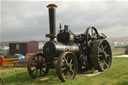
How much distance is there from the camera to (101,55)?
28.6 feet

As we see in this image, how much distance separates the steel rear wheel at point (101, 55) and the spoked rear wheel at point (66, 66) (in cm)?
134

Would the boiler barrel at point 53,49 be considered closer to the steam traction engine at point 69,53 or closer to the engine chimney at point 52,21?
the steam traction engine at point 69,53

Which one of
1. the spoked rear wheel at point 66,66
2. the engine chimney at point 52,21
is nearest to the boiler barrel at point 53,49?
the engine chimney at point 52,21

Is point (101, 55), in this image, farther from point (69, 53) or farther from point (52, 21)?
point (52, 21)

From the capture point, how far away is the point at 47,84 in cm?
623

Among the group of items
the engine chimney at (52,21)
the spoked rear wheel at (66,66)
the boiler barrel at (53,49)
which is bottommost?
the spoked rear wheel at (66,66)

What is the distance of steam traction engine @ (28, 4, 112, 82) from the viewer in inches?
270

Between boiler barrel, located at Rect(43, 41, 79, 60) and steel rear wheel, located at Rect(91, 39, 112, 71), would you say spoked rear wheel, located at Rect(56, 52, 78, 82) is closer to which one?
boiler barrel, located at Rect(43, 41, 79, 60)

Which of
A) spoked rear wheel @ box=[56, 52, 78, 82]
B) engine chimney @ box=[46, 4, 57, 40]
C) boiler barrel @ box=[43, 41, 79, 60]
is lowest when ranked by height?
spoked rear wheel @ box=[56, 52, 78, 82]

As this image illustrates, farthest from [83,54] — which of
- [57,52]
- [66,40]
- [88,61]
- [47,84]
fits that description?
[47,84]

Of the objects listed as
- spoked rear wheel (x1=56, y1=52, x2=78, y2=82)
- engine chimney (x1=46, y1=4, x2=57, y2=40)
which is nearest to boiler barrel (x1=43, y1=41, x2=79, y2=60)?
engine chimney (x1=46, y1=4, x2=57, y2=40)

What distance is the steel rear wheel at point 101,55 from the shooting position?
7.98 m

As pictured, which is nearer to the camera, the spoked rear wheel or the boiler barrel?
the spoked rear wheel

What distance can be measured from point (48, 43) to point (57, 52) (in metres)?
0.57
